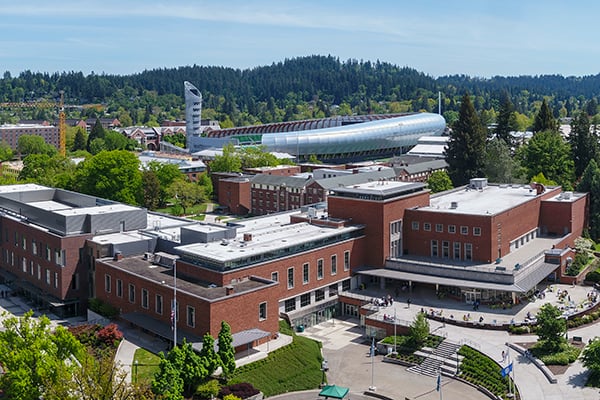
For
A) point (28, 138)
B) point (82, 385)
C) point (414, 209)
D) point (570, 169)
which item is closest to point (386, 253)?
point (414, 209)

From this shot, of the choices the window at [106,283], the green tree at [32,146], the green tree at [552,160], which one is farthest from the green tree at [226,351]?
the green tree at [32,146]

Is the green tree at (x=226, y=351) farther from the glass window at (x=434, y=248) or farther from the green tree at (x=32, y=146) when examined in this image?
the green tree at (x=32, y=146)

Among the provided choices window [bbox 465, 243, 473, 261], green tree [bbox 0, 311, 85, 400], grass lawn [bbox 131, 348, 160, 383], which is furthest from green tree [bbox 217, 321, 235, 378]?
window [bbox 465, 243, 473, 261]

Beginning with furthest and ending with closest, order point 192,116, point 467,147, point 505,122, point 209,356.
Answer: point 192,116 < point 505,122 < point 467,147 < point 209,356

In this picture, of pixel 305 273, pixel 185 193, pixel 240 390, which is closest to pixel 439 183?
pixel 185 193

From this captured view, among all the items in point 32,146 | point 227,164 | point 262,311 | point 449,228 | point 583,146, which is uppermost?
point 583,146

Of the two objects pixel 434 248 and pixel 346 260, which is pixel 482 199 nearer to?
pixel 434 248

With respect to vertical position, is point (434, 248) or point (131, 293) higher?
point (434, 248)
